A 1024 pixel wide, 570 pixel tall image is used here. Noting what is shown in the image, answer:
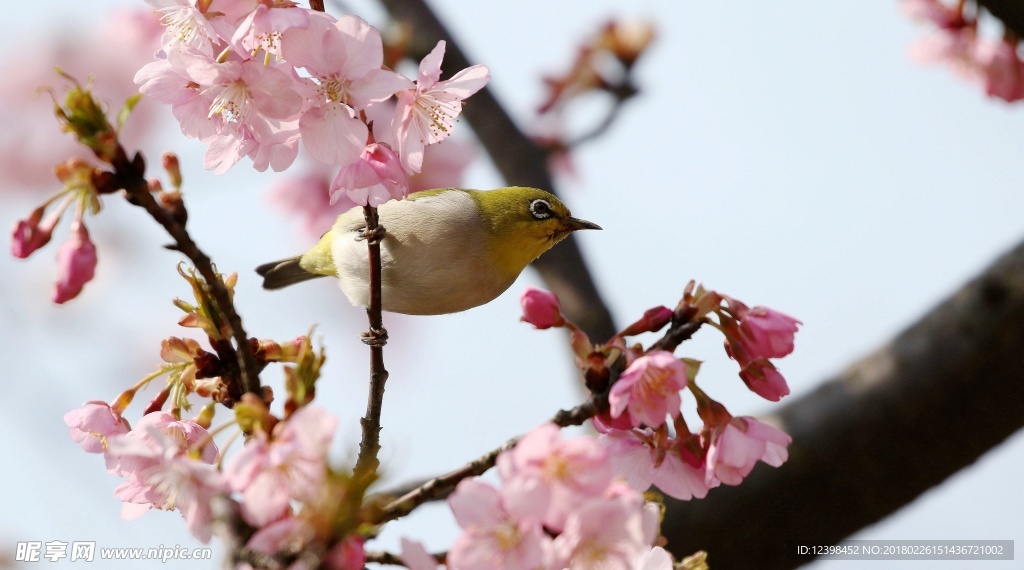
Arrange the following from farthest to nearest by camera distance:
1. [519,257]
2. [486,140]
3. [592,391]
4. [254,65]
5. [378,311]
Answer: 1. [486,140]
2. [519,257]
3. [378,311]
4. [592,391]
5. [254,65]

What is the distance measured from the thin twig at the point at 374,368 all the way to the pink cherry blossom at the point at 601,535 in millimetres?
551

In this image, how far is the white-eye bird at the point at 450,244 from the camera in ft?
10.5

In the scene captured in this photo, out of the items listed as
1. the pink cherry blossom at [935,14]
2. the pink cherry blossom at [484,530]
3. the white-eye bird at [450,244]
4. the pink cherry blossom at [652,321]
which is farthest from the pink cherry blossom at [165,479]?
the pink cherry blossom at [935,14]

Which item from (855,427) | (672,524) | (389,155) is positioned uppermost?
(389,155)

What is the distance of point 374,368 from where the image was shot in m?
2.15

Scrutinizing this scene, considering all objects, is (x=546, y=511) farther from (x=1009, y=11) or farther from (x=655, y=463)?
(x=1009, y=11)

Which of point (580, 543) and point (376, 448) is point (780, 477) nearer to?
point (376, 448)

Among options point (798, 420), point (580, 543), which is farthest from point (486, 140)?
point (580, 543)

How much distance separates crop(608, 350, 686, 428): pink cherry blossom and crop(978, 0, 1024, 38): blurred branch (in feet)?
6.77

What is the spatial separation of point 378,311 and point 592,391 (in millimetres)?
626

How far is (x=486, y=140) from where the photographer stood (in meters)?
5.14

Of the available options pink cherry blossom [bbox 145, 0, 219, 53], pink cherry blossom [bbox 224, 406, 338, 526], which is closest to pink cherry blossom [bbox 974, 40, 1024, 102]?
pink cherry blossom [bbox 145, 0, 219, 53]

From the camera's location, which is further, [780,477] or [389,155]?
[780,477]

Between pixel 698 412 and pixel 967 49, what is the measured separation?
2.95 meters
